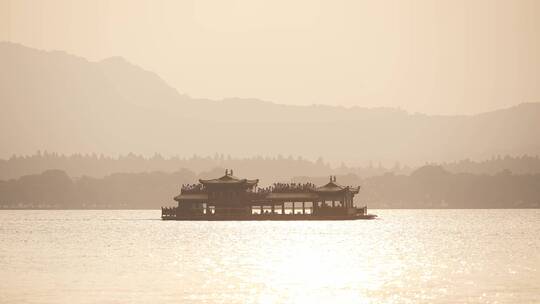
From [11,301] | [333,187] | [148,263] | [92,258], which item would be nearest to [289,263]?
[148,263]

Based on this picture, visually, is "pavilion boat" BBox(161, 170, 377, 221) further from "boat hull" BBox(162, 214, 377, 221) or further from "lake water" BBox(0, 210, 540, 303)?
"lake water" BBox(0, 210, 540, 303)

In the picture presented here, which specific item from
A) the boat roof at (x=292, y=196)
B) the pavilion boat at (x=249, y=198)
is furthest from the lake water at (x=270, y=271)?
the pavilion boat at (x=249, y=198)

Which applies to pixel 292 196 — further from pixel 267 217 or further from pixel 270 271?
pixel 270 271

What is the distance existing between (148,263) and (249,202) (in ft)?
285

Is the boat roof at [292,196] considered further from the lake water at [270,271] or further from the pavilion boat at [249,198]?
the lake water at [270,271]

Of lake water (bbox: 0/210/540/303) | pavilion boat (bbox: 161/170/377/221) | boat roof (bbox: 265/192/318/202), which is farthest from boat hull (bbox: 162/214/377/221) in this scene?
lake water (bbox: 0/210/540/303)

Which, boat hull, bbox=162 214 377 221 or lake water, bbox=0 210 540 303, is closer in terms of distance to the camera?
lake water, bbox=0 210 540 303

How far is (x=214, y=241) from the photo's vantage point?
402ft

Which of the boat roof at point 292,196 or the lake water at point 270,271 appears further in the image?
Result: the boat roof at point 292,196

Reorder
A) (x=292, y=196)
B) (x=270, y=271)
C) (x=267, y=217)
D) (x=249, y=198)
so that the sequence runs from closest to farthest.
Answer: (x=270, y=271) < (x=292, y=196) < (x=249, y=198) < (x=267, y=217)

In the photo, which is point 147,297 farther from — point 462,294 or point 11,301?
point 462,294

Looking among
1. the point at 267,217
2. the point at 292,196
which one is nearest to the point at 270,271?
the point at 292,196

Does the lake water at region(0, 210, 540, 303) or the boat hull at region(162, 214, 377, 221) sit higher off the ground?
the boat hull at region(162, 214, 377, 221)

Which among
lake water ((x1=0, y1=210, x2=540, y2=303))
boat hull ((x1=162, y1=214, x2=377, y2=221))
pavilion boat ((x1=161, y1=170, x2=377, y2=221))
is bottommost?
lake water ((x1=0, y1=210, x2=540, y2=303))
